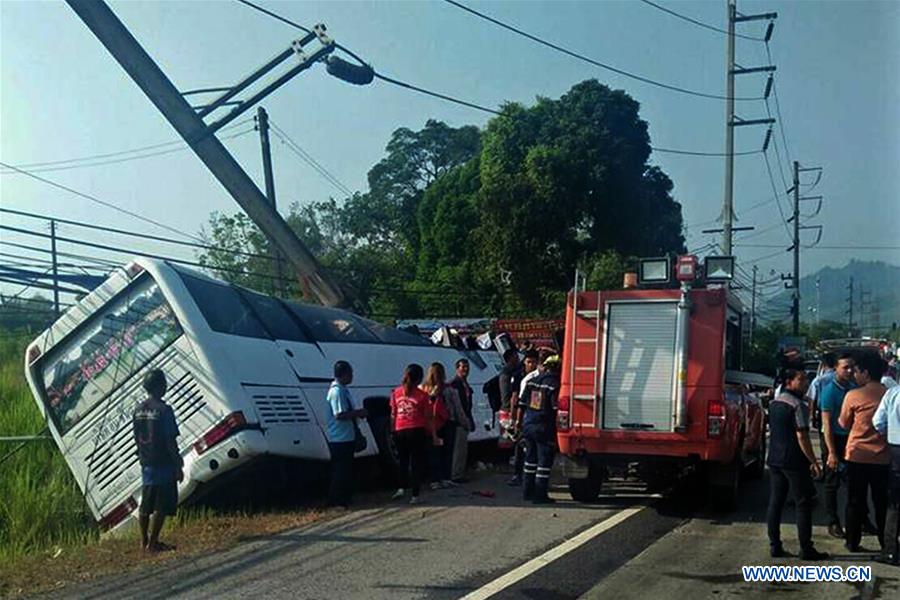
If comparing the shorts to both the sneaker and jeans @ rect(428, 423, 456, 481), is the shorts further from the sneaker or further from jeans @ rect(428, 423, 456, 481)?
the sneaker

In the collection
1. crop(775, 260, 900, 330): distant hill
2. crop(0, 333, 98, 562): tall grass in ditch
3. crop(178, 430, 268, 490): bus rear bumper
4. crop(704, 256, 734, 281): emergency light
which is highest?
crop(775, 260, 900, 330): distant hill

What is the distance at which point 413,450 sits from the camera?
11.2m

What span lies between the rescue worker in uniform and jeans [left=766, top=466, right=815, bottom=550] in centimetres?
314

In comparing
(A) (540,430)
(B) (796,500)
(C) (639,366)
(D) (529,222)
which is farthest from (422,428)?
(D) (529,222)

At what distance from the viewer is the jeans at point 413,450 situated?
1121cm

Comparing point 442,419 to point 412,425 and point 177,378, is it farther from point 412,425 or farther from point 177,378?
point 177,378

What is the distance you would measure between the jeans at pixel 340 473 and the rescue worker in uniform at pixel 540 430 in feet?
6.93

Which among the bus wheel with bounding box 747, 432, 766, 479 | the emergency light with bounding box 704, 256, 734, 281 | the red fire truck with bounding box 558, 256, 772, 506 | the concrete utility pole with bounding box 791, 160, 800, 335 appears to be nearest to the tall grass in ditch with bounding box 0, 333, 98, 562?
the red fire truck with bounding box 558, 256, 772, 506

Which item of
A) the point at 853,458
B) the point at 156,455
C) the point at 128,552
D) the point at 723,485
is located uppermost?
the point at 853,458

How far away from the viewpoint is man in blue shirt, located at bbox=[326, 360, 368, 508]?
35.3ft

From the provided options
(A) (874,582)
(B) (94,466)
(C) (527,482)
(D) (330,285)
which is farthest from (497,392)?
(A) (874,582)

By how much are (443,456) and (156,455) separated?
520 centimetres

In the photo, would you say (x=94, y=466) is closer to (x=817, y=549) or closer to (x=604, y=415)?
(x=604, y=415)

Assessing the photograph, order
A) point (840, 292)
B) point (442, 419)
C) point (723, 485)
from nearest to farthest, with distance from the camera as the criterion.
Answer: point (723, 485) < point (442, 419) < point (840, 292)
